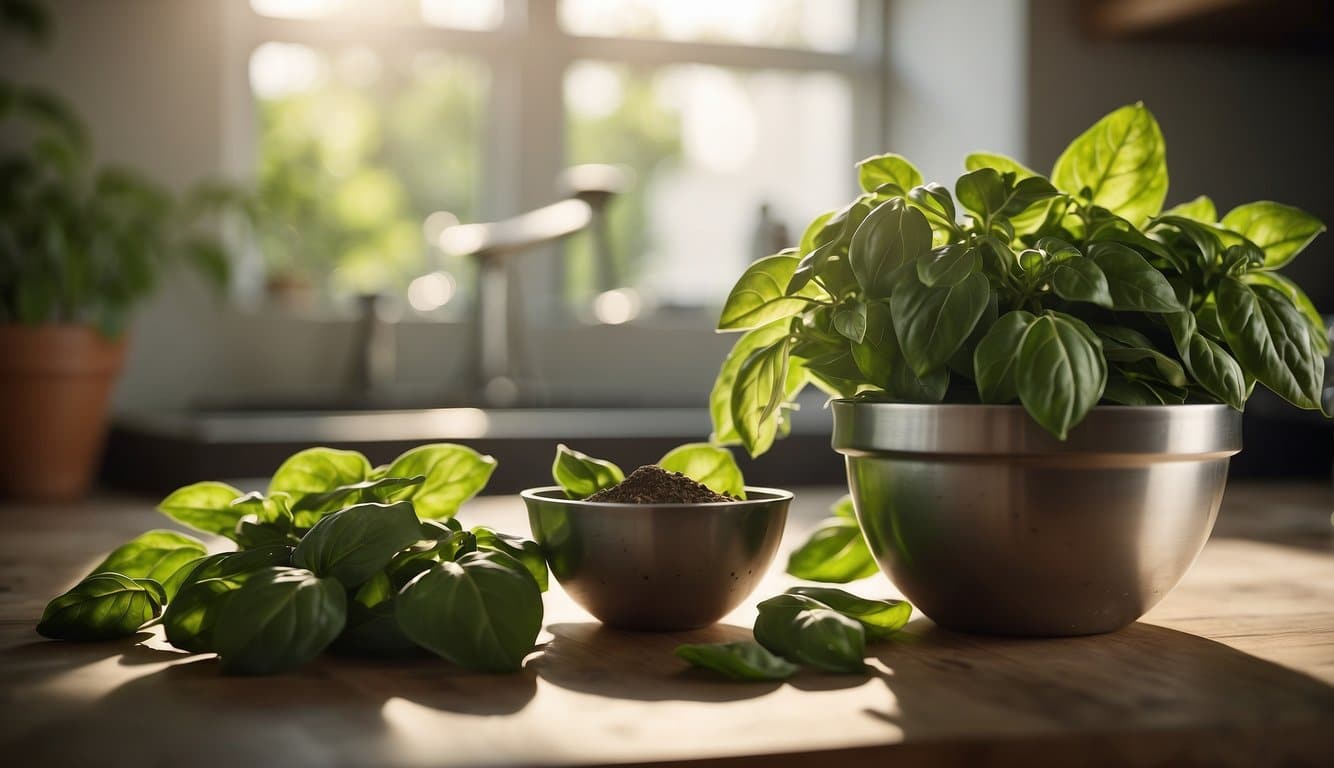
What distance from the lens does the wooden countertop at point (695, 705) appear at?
0.39 m

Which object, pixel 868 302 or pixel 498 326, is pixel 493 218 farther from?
pixel 868 302

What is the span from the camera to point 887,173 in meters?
0.62

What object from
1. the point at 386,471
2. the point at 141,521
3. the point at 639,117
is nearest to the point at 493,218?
the point at 639,117

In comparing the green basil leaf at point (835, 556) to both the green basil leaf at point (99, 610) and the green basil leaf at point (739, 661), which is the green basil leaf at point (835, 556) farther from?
the green basil leaf at point (99, 610)

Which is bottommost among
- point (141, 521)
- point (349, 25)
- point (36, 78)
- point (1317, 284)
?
point (141, 521)

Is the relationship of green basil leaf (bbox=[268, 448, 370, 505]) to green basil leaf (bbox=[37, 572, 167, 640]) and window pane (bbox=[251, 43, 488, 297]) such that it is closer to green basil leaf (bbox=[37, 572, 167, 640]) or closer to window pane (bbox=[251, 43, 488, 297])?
green basil leaf (bbox=[37, 572, 167, 640])

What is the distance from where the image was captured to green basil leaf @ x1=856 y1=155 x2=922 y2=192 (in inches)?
24.3

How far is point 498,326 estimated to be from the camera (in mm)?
2531

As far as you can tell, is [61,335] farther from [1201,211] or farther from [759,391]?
[1201,211]

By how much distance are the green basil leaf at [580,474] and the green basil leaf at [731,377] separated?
6cm

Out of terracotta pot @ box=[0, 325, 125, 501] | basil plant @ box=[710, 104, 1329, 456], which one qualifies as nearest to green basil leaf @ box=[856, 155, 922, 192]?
basil plant @ box=[710, 104, 1329, 456]

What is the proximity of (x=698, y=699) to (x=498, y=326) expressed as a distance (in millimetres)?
2111

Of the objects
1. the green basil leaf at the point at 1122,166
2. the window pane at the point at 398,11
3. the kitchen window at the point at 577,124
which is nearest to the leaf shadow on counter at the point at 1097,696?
the green basil leaf at the point at 1122,166

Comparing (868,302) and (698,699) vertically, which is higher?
(868,302)
